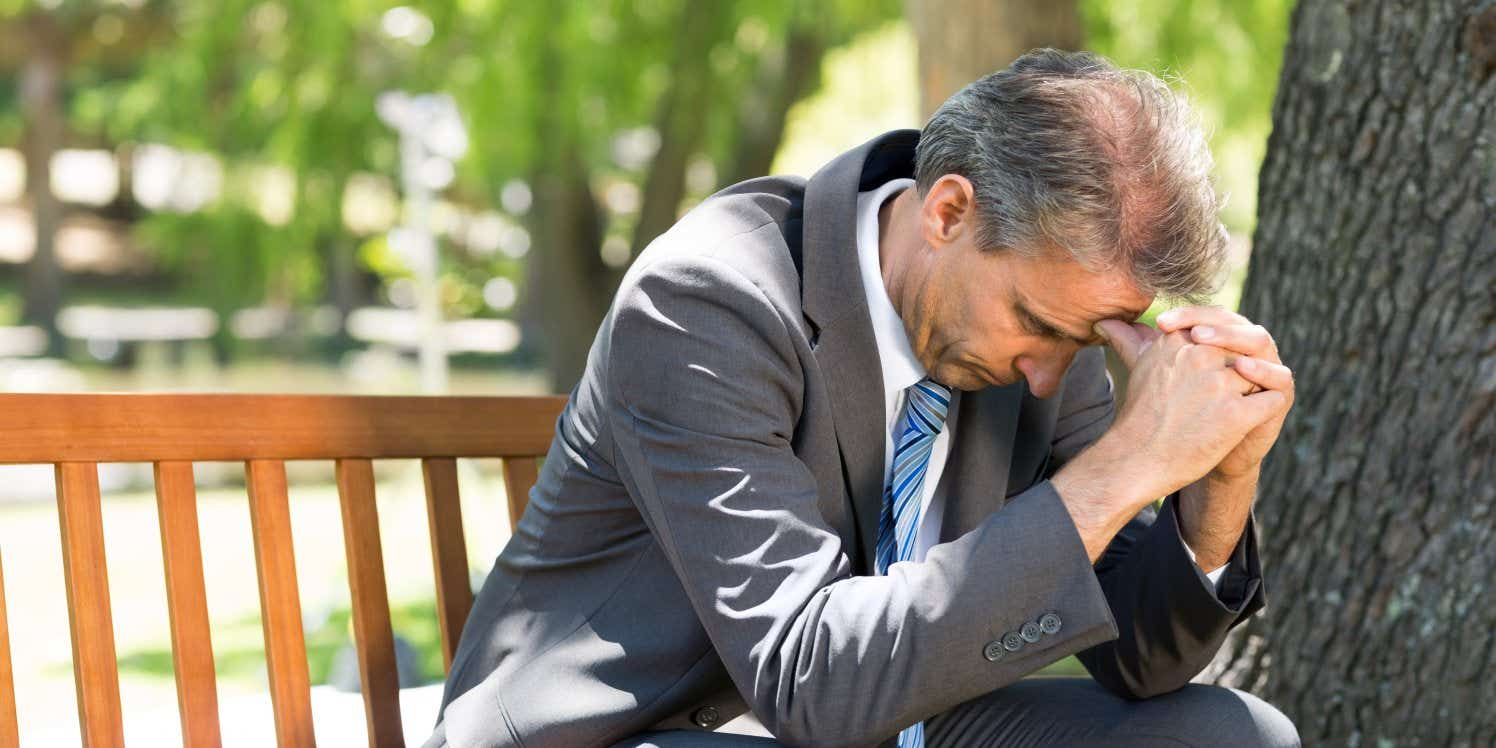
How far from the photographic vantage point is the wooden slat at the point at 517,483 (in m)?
2.86

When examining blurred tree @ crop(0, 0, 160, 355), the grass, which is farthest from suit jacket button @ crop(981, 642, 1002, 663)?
blurred tree @ crop(0, 0, 160, 355)

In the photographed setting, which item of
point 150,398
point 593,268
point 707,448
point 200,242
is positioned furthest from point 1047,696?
point 200,242

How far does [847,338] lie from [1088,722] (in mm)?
637

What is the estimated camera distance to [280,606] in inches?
98.4

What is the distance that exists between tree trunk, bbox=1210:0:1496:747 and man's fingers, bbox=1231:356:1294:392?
93cm

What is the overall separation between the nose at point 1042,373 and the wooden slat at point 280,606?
1.13 m

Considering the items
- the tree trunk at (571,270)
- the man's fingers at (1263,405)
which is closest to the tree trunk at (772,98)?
the tree trunk at (571,270)

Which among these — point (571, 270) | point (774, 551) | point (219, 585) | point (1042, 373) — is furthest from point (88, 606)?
point (219, 585)

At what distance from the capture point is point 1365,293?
2936mm

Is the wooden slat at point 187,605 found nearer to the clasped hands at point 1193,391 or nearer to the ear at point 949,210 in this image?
the ear at point 949,210

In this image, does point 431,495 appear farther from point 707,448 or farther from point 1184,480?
point 1184,480

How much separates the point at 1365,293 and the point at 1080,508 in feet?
3.96

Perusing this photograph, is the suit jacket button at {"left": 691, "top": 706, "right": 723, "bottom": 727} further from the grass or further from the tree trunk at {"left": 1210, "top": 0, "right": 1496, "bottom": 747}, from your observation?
the grass

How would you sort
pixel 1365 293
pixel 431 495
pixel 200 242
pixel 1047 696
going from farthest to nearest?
pixel 200 242 < pixel 1365 293 < pixel 431 495 < pixel 1047 696
